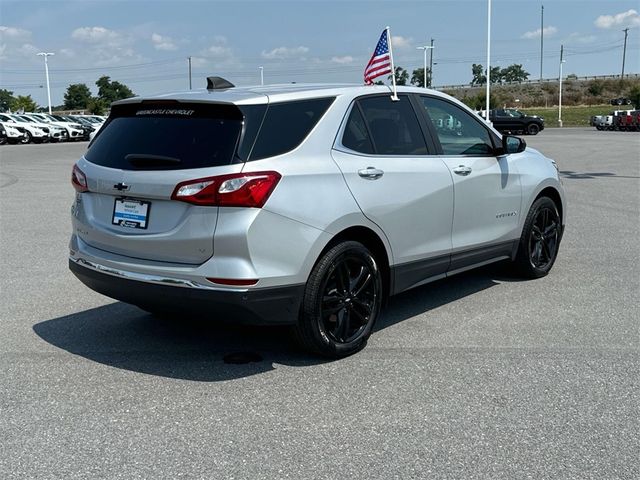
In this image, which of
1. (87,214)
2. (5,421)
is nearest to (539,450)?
(5,421)

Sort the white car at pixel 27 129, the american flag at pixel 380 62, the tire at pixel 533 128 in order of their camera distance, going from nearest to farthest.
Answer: the american flag at pixel 380 62, the white car at pixel 27 129, the tire at pixel 533 128

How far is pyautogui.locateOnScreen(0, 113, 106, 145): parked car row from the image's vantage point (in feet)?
135

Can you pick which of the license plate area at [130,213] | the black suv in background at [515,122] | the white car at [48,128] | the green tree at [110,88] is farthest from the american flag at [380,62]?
the green tree at [110,88]

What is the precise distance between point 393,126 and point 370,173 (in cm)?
62

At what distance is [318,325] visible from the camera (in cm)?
443

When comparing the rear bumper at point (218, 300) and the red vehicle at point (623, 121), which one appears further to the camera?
the red vehicle at point (623, 121)

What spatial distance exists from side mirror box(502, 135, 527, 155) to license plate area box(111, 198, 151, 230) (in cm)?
334

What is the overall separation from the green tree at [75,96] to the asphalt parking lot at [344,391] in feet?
373

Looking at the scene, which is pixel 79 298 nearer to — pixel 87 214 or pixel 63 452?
pixel 87 214

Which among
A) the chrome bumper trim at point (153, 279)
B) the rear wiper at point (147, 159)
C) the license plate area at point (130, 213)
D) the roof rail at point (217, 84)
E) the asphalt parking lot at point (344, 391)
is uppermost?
the roof rail at point (217, 84)

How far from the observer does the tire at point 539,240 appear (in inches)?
258

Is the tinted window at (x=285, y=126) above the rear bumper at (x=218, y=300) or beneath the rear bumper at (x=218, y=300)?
above

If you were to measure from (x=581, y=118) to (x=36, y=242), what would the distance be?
228 ft

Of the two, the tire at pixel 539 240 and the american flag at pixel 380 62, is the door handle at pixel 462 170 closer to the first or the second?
the tire at pixel 539 240
